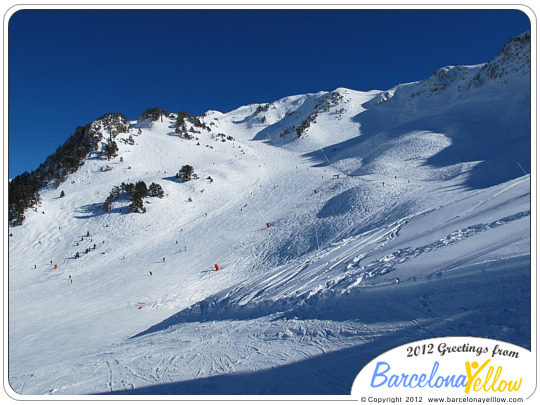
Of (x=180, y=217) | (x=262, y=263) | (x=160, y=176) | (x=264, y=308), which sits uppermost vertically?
(x=160, y=176)

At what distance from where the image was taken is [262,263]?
17.9 meters

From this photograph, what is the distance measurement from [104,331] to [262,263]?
29.6ft

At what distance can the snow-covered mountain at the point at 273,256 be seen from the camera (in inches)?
219

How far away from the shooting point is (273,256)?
18375 mm

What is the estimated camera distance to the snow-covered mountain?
5555mm

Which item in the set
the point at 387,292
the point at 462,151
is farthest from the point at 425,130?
the point at 387,292

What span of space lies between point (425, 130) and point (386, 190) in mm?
25016

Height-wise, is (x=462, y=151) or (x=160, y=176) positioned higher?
(x=160, y=176)

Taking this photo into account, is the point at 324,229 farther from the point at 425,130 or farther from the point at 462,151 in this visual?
the point at 425,130

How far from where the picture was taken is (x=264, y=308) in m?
8.46

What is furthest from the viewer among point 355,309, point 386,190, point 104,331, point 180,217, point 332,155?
point 332,155

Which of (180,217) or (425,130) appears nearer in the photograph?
(180,217)

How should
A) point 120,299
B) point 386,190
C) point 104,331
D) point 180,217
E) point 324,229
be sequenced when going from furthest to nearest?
point 180,217 < point 386,190 < point 324,229 < point 120,299 < point 104,331

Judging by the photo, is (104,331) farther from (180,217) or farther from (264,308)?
(180,217)
